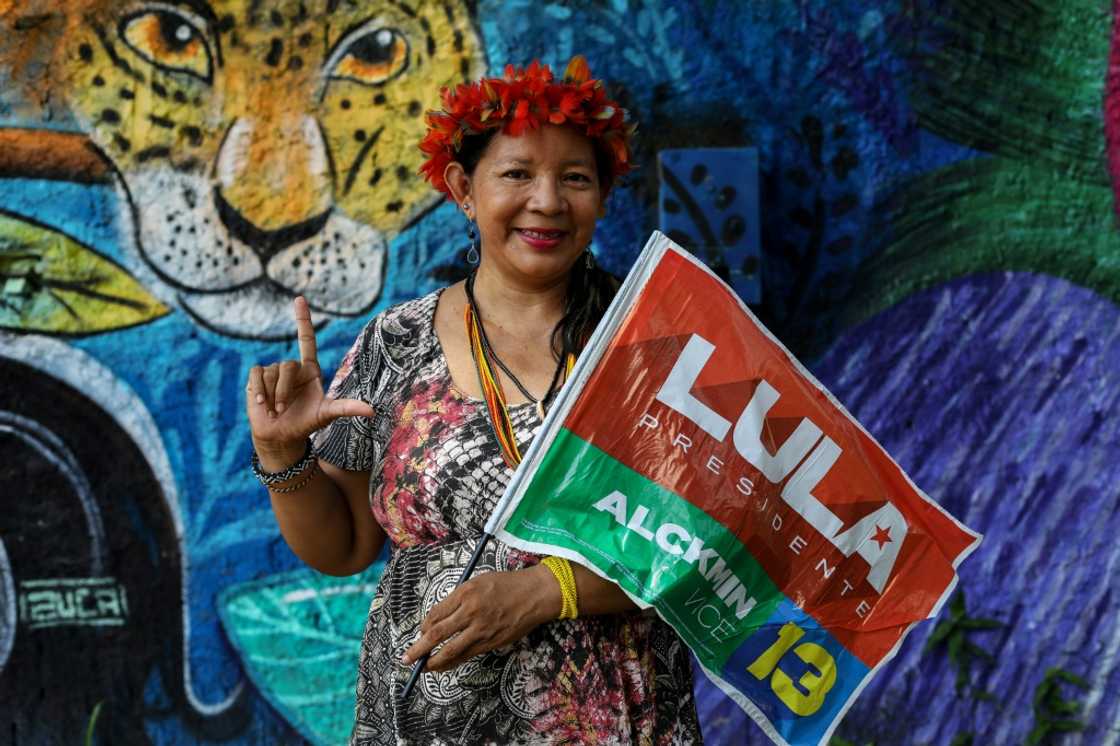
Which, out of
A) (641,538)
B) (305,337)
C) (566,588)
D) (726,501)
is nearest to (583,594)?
(566,588)

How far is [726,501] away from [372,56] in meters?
A: 2.29

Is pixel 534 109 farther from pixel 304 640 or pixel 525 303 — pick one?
pixel 304 640

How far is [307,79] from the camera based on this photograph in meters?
4.01

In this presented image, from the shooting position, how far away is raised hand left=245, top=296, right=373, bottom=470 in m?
2.32

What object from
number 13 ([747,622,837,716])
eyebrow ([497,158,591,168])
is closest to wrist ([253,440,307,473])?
eyebrow ([497,158,591,168])

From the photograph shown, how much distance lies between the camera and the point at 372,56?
13.1ft

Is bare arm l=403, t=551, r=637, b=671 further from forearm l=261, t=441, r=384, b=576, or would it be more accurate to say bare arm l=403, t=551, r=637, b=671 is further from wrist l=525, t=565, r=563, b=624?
forearm l=261, t=441, r=384, b=576

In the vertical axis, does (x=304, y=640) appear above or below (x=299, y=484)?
below

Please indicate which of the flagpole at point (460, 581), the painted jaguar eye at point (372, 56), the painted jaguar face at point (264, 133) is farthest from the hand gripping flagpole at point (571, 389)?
the painted jaguar eye at point (372, 56)

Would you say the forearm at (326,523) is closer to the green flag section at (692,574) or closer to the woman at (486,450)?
the woman at (486,450)

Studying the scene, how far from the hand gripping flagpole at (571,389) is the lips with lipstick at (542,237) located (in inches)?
7.2

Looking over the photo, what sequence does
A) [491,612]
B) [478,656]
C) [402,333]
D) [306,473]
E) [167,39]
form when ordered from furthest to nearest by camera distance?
[167,39] < [402,333] < [306,473] < [478,656] < [491,612]

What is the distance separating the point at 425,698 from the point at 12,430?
2.21 m

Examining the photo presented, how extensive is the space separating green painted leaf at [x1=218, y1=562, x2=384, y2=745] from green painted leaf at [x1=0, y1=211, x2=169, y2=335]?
3.08ft
